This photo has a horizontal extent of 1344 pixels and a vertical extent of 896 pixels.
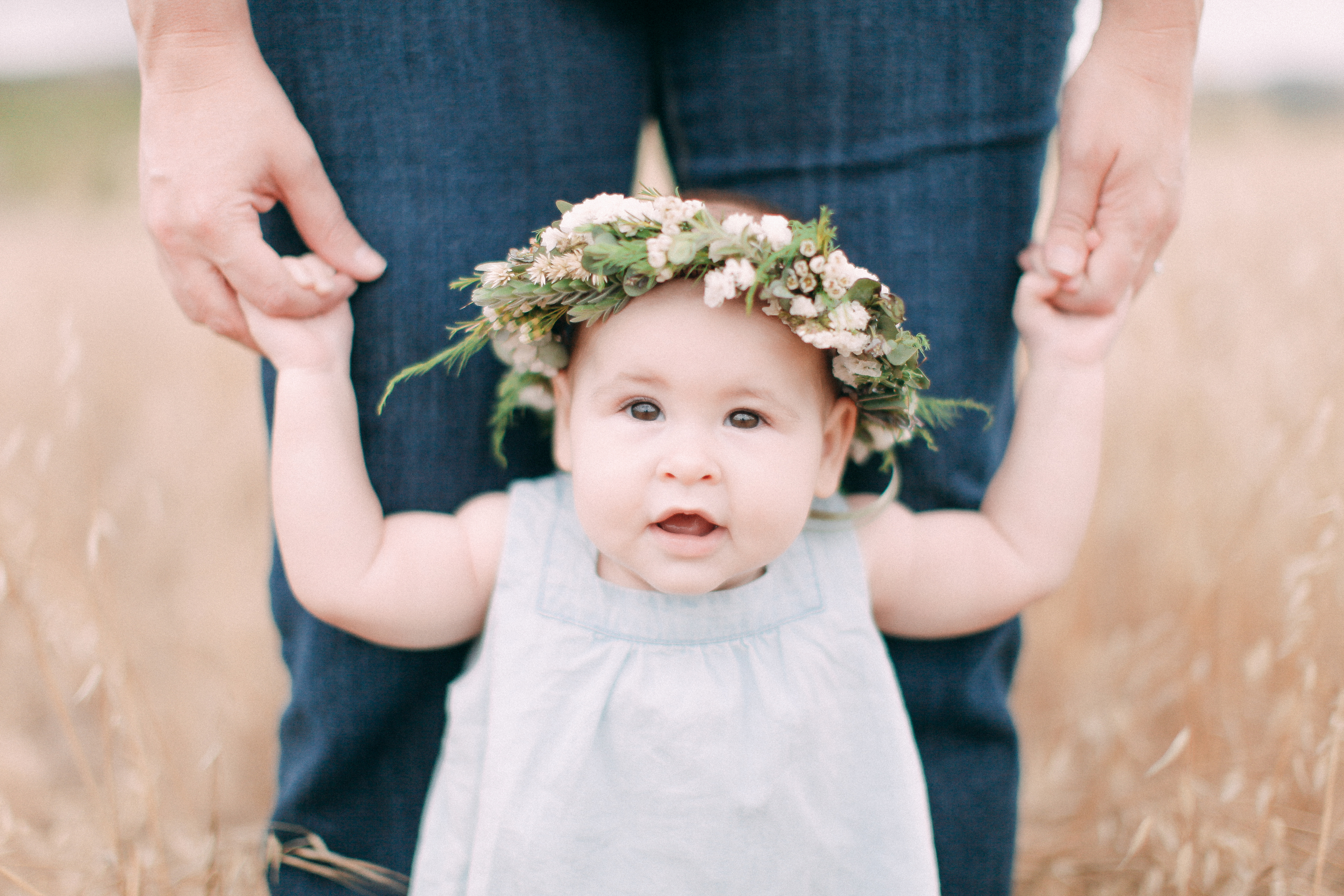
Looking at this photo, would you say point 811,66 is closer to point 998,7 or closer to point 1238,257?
point 998,7

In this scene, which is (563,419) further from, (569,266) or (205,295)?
(205,295)

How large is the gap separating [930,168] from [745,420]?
0.62 meters

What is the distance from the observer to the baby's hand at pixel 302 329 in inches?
57.4

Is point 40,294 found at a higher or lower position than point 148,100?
lower

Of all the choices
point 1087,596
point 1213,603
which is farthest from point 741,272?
point 1087,596

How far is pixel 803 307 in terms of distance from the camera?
1.26 metres

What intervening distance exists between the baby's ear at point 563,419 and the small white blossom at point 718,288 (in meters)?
0.35

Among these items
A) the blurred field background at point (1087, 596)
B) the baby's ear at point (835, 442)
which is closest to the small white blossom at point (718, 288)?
the baby's ear at point (835, 442)

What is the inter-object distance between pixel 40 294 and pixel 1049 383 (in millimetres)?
4326

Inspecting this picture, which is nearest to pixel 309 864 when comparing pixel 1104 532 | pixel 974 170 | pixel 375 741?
pixel 375 741

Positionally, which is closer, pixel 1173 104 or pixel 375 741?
pixel 1173 104

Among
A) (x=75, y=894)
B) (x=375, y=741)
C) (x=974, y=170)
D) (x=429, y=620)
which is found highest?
(x=974, y=170)

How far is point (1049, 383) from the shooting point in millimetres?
1646

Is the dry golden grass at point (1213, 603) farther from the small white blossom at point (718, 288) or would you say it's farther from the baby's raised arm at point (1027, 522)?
the small white blossom at point (718, 288)
